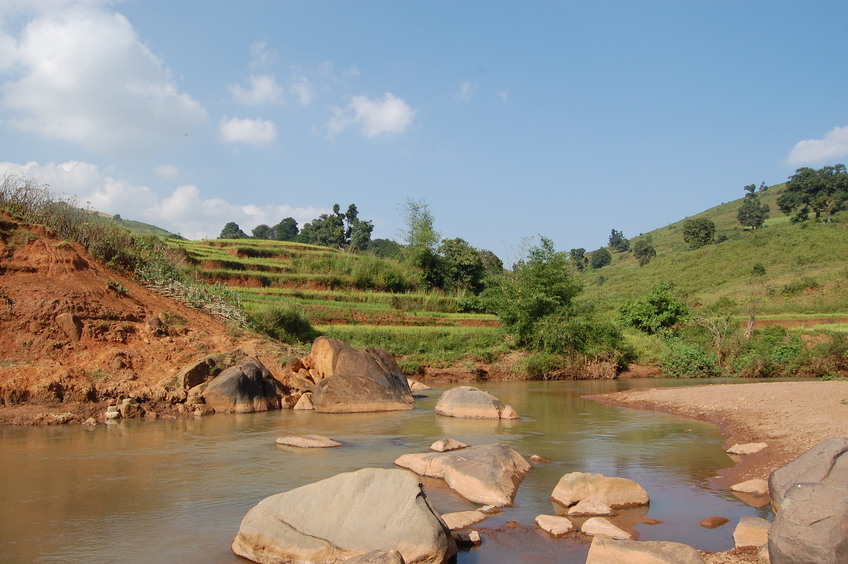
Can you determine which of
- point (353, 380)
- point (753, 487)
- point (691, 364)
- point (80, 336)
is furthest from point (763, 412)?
point (80, 336)

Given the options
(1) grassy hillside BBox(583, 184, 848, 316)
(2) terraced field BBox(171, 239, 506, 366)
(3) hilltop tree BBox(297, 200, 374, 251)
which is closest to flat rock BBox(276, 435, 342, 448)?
(2) terraced field BBox(171, 239, 506, 366)

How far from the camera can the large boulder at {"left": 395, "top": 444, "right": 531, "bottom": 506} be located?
8.48 m

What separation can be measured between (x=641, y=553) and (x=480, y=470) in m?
3.27

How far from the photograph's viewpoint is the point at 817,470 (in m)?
7.04

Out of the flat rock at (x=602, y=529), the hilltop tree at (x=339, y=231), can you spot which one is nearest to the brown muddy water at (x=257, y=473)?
the flat rock at (x=602, y=529)

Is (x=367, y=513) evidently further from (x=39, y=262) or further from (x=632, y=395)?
(x=39, y=262)

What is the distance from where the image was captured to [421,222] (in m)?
48.2

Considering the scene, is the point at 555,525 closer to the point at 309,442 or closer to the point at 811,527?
the point at 811,527

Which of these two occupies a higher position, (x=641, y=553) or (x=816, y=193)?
(x=816, y=193)

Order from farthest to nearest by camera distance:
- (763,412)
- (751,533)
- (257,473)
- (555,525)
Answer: (763,412) → (257,473) → (555,525) → (751,533)

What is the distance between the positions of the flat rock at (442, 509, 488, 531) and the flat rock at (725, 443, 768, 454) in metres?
5.64


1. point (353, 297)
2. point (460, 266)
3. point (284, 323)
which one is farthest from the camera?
point (460, 266)

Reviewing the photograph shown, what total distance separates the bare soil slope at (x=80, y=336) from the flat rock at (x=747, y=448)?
1238 centimetres

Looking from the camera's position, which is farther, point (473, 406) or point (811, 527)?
point (473, 406)
